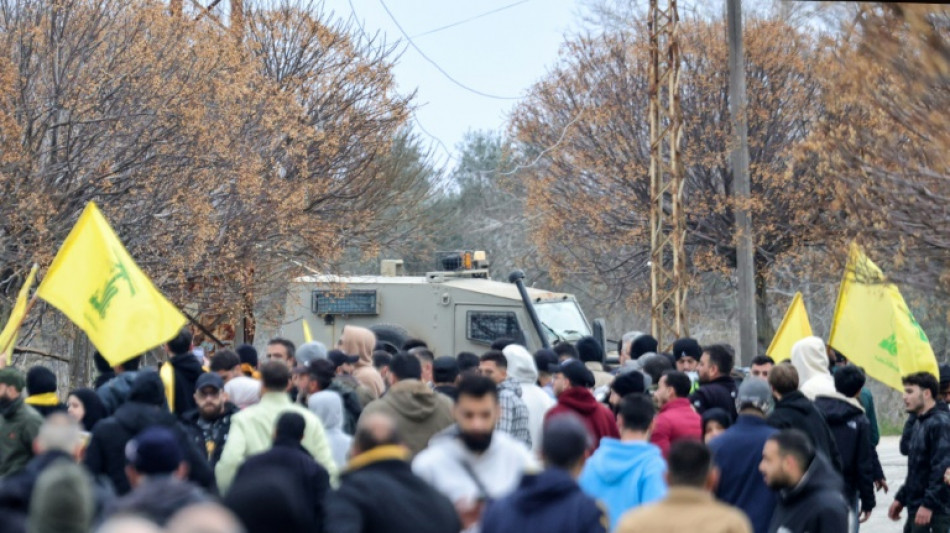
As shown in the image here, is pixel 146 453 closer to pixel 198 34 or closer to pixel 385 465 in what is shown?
pixel 385 465

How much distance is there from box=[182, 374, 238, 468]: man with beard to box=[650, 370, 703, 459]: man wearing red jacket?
274cm

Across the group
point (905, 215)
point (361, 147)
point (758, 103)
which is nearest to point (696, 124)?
point (758, 103)

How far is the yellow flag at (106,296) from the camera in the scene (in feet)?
32.6

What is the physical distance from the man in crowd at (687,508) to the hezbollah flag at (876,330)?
22.6 feet

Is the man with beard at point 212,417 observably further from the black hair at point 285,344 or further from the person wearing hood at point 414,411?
the black hair at point 285,344

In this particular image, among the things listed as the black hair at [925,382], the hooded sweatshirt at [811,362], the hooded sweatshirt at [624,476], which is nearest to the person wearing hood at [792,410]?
the hooded sweatshirt at [811,362]

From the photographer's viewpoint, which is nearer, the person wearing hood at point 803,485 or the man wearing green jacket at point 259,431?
the person wearing hood at point 803,485

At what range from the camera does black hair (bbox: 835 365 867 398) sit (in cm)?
1023

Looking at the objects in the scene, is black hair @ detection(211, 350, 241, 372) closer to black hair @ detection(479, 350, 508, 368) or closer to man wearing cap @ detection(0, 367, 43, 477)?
man wearing cap @ detection(0, 367, 43, 477)

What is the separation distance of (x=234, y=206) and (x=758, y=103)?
11310mm

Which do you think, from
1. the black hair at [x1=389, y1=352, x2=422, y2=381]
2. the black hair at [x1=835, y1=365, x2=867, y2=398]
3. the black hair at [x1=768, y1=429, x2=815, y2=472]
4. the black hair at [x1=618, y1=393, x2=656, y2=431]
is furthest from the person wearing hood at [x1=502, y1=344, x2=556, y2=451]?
the black hair at [x1=768, y1=429, x2=815, y2=472]

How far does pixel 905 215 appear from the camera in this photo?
441 inches

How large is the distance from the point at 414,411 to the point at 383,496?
327 centimetres

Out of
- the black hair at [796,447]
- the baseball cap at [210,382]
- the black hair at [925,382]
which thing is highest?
the baseball cap at [210,382]
